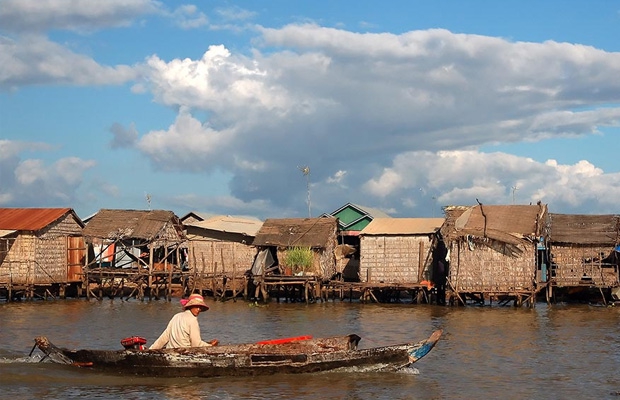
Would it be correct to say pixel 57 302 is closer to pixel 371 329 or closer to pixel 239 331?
pixel 239 331

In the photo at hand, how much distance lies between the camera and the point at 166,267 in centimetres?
3594

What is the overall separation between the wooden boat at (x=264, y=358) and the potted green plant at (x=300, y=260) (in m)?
17.9

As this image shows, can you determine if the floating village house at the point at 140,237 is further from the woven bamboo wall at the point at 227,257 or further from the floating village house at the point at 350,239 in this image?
the floating village house at the point at 350,239

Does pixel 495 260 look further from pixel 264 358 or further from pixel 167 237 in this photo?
pixel 264 358

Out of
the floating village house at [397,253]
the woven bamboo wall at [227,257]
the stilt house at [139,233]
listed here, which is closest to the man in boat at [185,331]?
the floating village house at [397,253]

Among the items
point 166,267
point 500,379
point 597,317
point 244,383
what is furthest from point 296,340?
point 166,267

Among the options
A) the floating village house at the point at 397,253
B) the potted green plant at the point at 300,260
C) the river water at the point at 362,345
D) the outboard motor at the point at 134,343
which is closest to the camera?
the river water at the point at 362,345

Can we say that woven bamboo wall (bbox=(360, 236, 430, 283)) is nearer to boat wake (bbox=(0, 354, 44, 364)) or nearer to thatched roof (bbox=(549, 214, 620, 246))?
thatched roof (bbox=(549, 214, 620, 246))

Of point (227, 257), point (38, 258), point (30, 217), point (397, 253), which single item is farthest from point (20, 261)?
point (397, 253)

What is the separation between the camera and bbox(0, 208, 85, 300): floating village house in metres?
33.1

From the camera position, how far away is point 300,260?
3291 centimetres

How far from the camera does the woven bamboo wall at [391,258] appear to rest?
3209 centimetres

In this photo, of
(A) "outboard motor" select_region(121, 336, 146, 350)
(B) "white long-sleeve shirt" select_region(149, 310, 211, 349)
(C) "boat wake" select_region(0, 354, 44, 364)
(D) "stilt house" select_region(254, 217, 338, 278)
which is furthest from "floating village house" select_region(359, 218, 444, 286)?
(B) "white long-sleeve shirt" select_region(149, 310, 211, 349)

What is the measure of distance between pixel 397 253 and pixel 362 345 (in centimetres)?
1284
